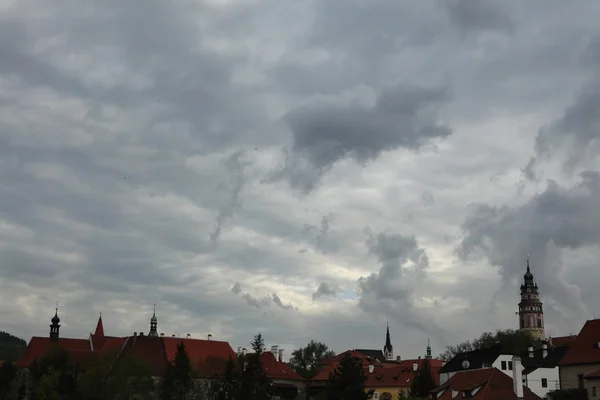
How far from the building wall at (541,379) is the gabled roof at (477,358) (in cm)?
881

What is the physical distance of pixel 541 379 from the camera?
279ft

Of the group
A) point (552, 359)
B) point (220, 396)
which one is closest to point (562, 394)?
point (552, 359)

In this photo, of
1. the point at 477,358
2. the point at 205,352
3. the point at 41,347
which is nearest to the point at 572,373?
the point at 477,358

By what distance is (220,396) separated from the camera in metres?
85.4

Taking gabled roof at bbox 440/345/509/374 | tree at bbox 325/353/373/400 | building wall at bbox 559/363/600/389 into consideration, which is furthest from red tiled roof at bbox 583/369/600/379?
tree at bbox 325/353/373/400

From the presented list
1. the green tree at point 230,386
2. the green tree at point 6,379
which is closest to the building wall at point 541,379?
the green tree at point 230,386

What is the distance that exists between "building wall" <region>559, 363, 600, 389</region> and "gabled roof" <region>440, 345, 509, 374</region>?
11.7 metres

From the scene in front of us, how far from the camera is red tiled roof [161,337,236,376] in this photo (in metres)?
109

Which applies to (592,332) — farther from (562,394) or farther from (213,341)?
(213,341)

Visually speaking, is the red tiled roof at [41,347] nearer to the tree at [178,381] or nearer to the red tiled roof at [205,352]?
the red tiled roof at [205,352]

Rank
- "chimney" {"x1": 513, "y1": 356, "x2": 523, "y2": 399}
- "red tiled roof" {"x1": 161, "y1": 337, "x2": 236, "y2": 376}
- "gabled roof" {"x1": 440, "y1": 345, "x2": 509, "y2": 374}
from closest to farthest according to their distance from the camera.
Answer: "chimney" {"x1": 513, "y1": 356, "x2": 523, "y2": 399} → "gabled roof" {"x1": 440, "y1": 345, "x2": 509, "y2": 374} → "red tiled roof" {"x1": 161, "y1": 337, "x2": 236, "y2": 376}

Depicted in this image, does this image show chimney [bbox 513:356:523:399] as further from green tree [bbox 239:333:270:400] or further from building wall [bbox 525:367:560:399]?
green tree [bbox 239:333:270:400]

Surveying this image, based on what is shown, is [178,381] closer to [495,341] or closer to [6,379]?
[6,379]

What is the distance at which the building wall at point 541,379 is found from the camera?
8481 cm
